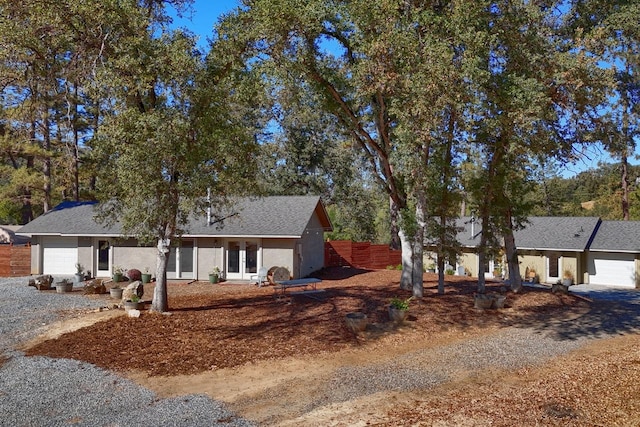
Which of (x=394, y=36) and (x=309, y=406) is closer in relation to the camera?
(x=309, y=406)

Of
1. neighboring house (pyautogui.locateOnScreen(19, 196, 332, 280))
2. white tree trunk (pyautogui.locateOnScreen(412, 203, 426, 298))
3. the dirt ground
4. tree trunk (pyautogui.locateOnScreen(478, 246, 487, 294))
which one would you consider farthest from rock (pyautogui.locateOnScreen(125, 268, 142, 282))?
tree trunk (pyautogui.locateOnScreen(478, 246, 487, 294))

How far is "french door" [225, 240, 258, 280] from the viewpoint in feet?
79.3

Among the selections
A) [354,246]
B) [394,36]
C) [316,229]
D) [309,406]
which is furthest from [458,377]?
[354,246]

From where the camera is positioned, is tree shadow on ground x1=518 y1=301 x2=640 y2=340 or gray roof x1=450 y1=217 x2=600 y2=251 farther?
gray roof x1=450 y1=217 x2=600 y2=251

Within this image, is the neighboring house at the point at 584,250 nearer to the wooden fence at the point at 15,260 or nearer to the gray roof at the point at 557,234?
the gray roof at the point at 557,234

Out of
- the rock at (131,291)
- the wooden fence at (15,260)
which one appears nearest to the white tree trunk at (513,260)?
the rock at (131,291)

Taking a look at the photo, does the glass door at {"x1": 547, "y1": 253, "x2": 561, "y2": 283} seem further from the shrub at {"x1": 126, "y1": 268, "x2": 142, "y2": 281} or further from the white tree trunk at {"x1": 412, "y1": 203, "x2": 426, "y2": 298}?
the shrub at {"x1": 126, "y1": 268, "x2": 142, "y2": 281}

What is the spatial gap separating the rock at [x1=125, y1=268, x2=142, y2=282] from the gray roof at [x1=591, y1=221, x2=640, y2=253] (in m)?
25.4

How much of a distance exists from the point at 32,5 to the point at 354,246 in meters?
23.3

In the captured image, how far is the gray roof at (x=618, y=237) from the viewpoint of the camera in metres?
27.5

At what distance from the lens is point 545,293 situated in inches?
759

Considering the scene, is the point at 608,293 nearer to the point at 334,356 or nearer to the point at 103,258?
the point at 334,356

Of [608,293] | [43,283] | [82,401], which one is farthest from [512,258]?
[43,283]

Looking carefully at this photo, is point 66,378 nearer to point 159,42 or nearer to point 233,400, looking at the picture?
point 233,400
